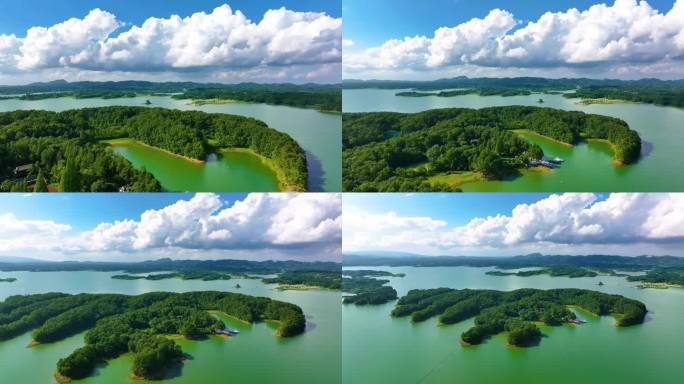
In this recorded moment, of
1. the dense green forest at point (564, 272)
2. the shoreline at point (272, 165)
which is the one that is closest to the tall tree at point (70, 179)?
the shoreline at point (272, 165)

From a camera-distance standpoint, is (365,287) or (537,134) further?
(365,287)

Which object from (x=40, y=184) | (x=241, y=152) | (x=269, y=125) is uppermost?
(x=269, y=125)

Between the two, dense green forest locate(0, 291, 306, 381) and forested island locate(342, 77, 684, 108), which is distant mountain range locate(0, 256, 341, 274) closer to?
dense green forest locate(0, 291, 306, 381)

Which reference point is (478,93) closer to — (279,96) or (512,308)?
(279,96)

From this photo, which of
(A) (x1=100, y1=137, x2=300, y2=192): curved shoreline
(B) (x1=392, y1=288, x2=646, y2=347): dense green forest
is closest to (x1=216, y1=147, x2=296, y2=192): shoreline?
(A) (x1=100, y1=137, x2=300, y2=192): curved shoreline

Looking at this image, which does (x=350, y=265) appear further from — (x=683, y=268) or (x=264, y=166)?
(x=683, y=268)

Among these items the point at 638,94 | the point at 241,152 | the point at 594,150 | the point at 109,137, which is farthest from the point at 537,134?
the point at 109,137
